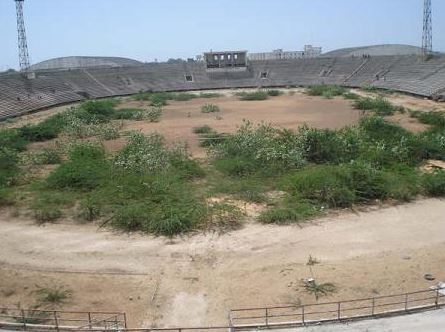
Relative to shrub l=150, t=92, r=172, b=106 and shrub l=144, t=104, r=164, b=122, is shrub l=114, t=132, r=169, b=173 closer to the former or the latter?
shrub l=144, t=104, r=164, b=122

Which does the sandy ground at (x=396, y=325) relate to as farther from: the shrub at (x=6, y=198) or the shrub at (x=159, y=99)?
the shrub at (x=159, y=99)

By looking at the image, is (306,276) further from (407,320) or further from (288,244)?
(407,320)

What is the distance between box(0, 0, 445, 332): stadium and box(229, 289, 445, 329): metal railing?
6cm

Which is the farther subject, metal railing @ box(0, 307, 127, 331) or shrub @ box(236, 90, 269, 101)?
shrub @ box(236, 90, 269, 101)

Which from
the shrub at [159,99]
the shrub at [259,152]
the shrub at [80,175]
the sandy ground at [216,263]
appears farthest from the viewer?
the shrub at [159,99]

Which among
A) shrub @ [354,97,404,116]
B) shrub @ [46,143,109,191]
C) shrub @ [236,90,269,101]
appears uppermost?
shrub @ [236,90,269,101]

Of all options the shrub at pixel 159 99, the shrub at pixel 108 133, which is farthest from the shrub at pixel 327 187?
the shrub at pixel 159 99

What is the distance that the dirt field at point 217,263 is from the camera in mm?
13930

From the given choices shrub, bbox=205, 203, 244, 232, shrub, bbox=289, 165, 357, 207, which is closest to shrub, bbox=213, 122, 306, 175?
shrub, bbox=289, 165, 357, 207

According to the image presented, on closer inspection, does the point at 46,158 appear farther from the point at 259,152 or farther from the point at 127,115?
the point at 127,115

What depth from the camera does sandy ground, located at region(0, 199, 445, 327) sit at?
45.7ft

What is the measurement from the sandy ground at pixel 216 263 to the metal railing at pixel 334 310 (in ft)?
1.75

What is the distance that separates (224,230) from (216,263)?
2.73 metres

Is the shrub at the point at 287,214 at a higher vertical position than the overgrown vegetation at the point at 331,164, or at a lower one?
lower
